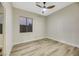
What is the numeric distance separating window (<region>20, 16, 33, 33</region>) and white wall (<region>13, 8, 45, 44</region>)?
0.05m

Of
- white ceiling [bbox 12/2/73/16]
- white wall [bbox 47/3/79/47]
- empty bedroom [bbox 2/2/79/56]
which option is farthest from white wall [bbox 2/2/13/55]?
white wall [bbox 47/3/79/47]

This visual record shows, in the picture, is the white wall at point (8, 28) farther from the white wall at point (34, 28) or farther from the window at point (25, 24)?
the window at point (25, 24)

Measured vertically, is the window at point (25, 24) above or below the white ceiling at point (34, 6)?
below

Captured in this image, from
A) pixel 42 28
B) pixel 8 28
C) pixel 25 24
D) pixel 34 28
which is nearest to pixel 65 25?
pixel 42 28

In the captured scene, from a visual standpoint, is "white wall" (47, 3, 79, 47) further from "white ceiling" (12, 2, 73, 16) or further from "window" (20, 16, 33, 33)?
"window" (20, 16, 33, 33)

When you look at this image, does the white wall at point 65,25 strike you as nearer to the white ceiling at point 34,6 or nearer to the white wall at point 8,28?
the white ceiling at point 34,6

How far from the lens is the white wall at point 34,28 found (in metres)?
1.67

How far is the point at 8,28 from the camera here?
1.67 meters

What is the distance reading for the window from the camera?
170cm

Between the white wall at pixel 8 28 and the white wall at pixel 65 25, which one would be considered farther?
the white wall at pixel 65 25

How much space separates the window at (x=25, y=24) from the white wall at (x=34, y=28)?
54 millimetres

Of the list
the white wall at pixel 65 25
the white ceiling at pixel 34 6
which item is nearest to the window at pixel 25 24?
the white ceiling at pixel 34 6

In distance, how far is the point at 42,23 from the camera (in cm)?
186

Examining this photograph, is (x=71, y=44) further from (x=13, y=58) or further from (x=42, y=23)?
(x=13, y=58)
